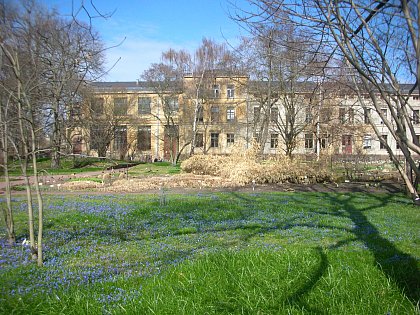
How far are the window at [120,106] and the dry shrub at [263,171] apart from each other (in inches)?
993

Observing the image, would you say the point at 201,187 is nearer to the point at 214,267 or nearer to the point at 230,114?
the point at 214,267

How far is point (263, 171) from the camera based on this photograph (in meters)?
16.6

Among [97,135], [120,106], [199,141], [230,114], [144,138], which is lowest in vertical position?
[199,141]

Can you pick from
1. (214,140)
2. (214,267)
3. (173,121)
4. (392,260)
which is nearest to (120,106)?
(173,121)

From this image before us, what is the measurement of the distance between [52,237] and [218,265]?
3245mm

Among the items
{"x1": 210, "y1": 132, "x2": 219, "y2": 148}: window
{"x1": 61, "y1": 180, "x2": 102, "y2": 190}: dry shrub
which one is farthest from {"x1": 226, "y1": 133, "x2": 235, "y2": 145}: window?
{"x1": 61, "y1": 180, "x2": 102, "y2": 190}: dry shrub

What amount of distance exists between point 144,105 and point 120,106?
422 cm

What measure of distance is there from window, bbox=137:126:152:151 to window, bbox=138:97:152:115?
3.23m

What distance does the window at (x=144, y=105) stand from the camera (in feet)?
146

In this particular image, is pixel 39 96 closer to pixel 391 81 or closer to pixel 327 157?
pixel 391 81

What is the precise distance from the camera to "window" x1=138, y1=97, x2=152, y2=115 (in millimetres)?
44594

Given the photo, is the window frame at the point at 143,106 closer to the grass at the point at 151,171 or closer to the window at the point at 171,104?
the window at the point at 171,104

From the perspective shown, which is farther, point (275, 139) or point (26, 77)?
point (275, 139)

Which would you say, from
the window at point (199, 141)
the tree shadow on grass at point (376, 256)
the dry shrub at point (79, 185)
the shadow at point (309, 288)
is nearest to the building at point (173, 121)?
the window at point (199, 141)
